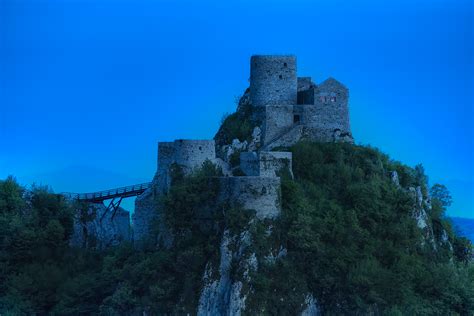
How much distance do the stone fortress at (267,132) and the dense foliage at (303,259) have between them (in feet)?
4.33

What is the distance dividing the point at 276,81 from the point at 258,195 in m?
15.4

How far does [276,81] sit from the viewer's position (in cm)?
6838

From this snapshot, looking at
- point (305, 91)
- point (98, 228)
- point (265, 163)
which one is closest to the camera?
point (265, 163)

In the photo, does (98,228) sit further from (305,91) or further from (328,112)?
(328,112)

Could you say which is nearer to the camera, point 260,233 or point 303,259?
point 260,233

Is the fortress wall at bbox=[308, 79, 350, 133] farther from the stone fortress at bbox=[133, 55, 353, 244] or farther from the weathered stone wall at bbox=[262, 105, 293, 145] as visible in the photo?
the weathered stone wall at bbox=[262, 105, 293, 145]

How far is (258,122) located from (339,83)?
7.10m

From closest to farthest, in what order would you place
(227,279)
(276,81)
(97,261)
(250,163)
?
(227,279) → (250,163) → (97,261) → (276,81)

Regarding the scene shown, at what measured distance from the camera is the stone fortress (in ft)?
198

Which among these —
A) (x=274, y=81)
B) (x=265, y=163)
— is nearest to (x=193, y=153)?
(x=265, y=163)

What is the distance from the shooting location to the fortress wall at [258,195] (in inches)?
2191

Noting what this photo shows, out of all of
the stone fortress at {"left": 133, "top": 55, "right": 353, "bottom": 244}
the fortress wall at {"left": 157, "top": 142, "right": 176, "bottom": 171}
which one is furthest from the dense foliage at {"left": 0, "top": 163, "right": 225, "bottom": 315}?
the fortress wall at {"left": 157, "top": 142, "right": 176, "bottom": 171}

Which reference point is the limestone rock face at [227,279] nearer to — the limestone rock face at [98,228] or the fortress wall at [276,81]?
the limestone rock face at [98,228]

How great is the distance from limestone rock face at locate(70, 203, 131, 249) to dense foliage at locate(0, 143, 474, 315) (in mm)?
2838
